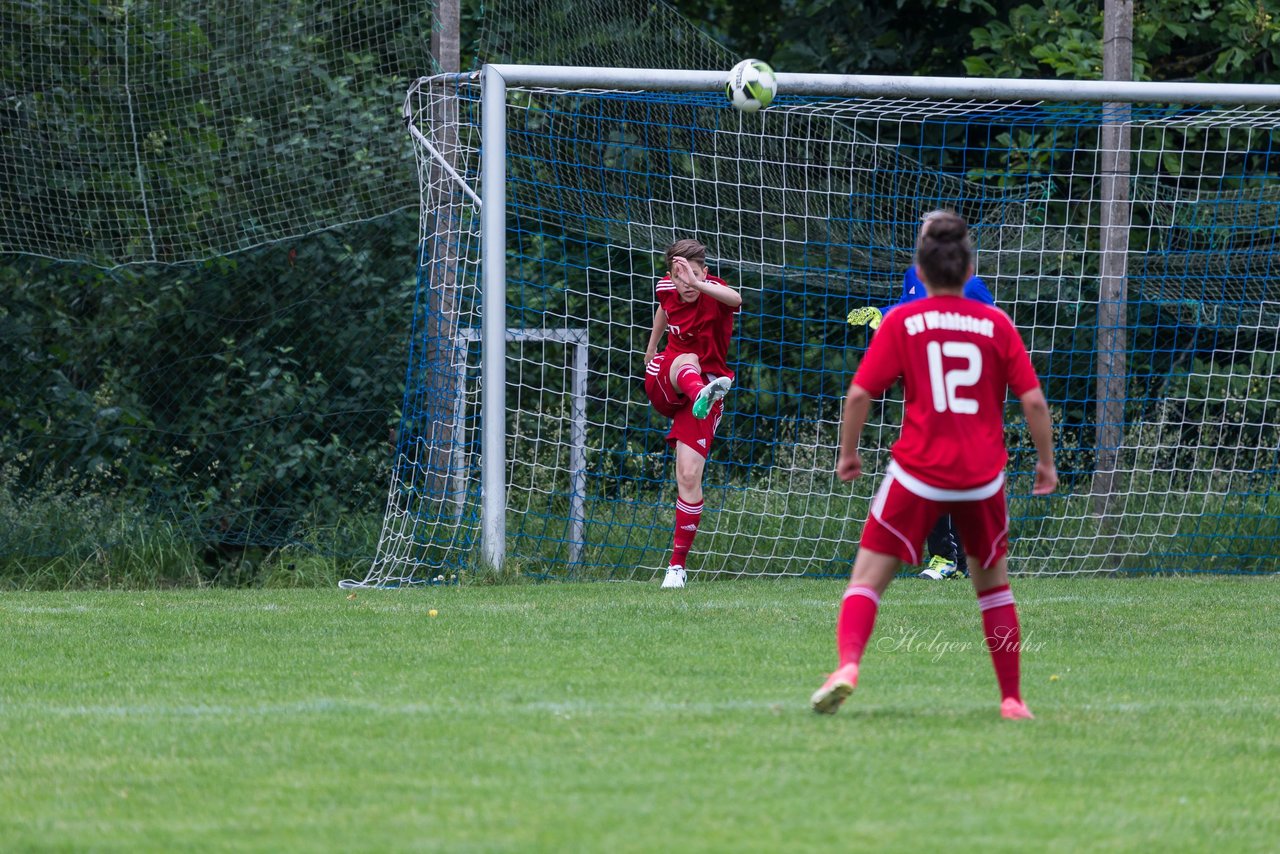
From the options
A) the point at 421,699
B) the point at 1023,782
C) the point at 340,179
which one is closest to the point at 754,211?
the point at 340,179

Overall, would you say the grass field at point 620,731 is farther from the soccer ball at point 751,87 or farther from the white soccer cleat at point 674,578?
the soccer ball at point 751,87

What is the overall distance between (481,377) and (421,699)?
434 centimetres

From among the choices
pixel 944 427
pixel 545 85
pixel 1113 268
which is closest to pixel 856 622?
pixel 944 427

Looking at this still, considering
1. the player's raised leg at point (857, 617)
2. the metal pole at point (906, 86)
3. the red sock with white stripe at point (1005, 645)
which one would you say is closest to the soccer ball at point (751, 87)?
the metal pole at point (906, 86)

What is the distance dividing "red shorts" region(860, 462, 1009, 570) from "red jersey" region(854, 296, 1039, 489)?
0.12 ft

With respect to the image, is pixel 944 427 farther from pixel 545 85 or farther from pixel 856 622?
pixel 545 85

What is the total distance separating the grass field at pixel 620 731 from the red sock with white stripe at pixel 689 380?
1362mm

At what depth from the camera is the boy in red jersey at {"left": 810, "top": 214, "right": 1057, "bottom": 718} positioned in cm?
477

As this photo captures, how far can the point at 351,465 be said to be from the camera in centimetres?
1092

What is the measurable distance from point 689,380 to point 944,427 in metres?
3.96

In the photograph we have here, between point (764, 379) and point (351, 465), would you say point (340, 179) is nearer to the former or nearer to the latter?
point (351, 465)

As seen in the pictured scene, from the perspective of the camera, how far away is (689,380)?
8.67 m

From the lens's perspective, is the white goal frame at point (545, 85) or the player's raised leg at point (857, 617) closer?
the player's raised leg at point (857, 617)

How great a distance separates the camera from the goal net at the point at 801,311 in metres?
9.69
